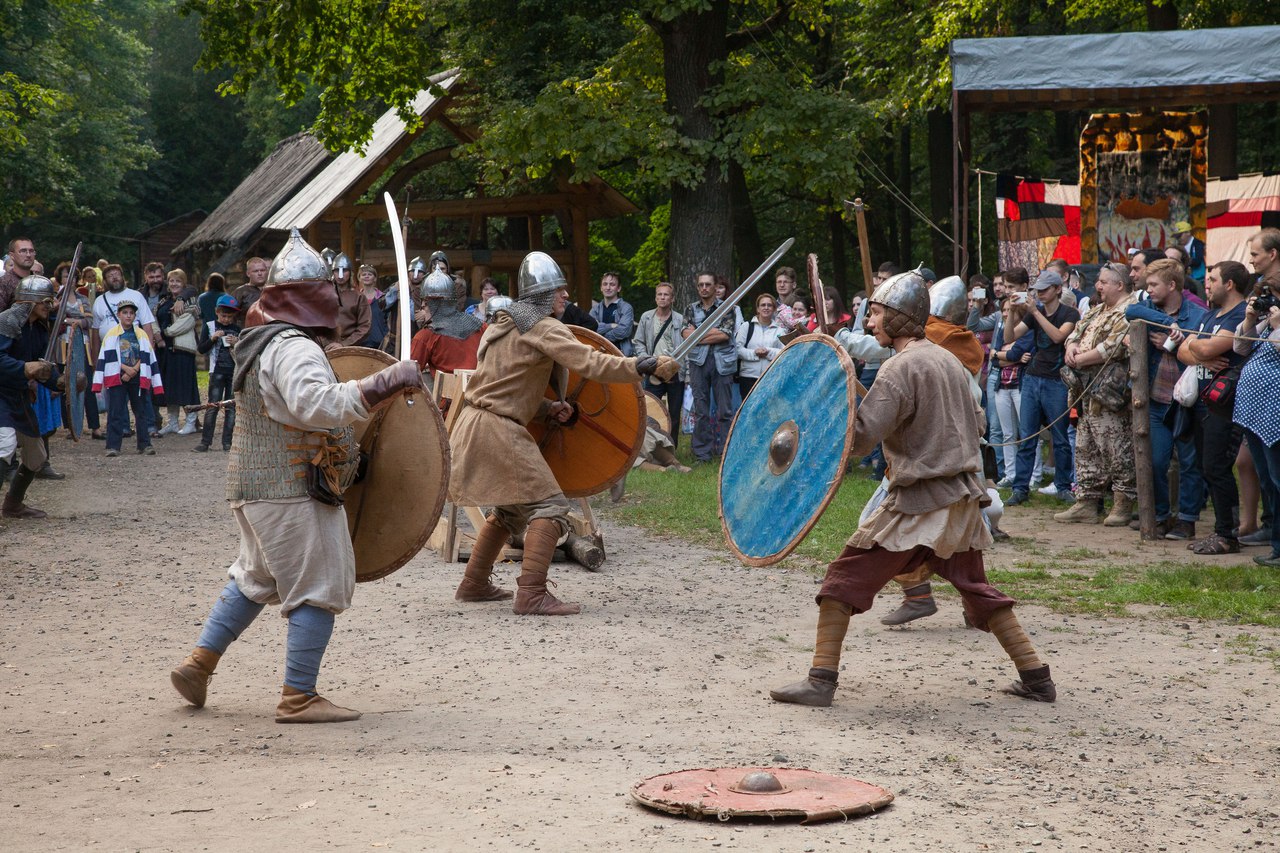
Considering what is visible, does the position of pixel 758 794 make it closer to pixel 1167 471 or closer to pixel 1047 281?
pixel 1167 471

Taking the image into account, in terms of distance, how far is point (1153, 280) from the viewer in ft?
28.9

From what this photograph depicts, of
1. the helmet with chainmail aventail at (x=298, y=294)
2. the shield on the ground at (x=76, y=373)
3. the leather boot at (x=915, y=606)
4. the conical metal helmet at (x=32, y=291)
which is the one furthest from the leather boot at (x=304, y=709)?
the shield on the ground at (x=76, y=373)

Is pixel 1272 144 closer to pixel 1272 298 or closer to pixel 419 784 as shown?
pixel 1272 298

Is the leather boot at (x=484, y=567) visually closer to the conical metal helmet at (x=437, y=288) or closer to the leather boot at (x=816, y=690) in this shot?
the leather boot at (x=816, y=690)

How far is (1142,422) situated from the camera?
880 cm

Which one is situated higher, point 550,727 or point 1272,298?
point 1272,298

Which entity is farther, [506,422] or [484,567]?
[484,567]

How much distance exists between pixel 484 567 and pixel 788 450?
7.72 feet

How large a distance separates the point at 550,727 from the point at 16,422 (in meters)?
6.43

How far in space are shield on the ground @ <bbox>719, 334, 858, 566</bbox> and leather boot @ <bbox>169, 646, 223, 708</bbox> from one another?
1.91 metres

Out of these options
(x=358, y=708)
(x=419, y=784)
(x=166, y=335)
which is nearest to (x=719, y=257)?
(x=166, y=335)

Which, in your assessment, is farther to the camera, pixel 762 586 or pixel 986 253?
pixel 986 253

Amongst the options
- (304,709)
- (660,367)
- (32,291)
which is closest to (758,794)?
(304,709)

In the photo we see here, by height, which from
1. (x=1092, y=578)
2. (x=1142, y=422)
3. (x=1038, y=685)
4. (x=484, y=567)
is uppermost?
(x=1142, y=422)
